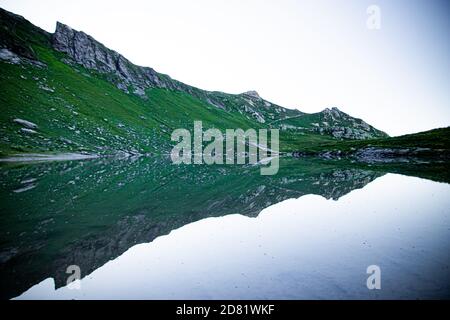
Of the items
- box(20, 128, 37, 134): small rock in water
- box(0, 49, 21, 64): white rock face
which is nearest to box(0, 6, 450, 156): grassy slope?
box(20, 128, 37, 134): small rock in water

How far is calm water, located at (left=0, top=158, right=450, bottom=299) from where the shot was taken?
13.1m

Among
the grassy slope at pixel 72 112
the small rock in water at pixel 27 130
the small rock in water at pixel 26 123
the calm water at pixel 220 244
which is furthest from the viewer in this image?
the grassy slope at pixel 72 112

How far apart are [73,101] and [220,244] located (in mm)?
128331

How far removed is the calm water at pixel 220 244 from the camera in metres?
13.1

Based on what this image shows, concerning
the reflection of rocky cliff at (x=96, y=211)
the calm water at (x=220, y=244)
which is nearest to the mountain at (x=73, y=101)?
the reflection of rocky cliff at (x=96, y=211)

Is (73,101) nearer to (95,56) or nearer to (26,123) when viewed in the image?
(26,123)

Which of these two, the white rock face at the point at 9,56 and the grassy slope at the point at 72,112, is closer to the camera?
the grassy slope at the point at 72,112

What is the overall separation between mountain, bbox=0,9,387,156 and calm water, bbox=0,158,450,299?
59.8 meters

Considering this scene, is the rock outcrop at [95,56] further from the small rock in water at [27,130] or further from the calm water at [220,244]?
the calm water at [220,244]

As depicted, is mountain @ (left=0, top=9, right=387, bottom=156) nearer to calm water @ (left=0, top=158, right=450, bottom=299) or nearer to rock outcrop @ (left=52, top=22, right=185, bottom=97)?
rock outcrop @ (left=52, top=22, right=185, bottom=97)

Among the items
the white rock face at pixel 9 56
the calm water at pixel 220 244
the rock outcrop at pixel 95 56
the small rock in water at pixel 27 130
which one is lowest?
the calm water at pixel 220 244

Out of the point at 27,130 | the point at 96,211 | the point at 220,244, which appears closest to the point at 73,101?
the point at 27,130

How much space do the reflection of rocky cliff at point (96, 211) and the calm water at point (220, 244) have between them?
0.11 metres

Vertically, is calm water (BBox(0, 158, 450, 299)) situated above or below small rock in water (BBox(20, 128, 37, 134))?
below
